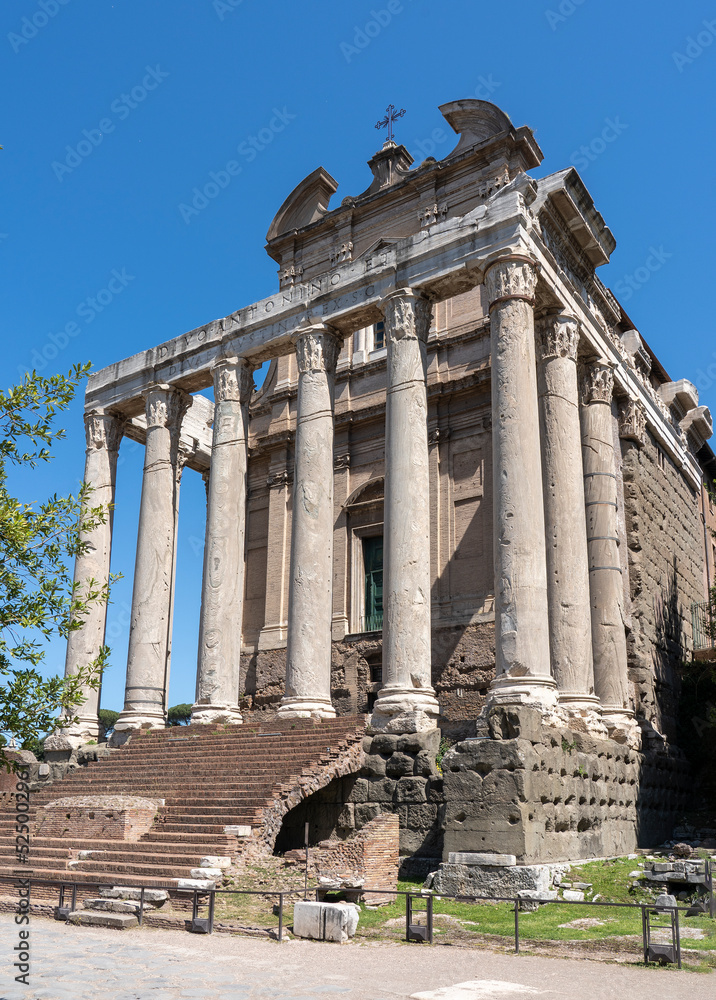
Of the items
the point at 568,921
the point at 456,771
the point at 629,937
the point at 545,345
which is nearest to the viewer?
the point at 629,937

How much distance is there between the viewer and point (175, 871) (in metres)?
14.6

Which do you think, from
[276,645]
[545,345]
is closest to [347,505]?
[276,645]

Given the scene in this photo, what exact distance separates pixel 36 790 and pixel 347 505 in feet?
40.0

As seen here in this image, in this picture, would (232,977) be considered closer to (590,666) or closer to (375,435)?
(590,666)

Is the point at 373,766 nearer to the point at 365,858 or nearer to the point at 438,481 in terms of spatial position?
the point at 365,858

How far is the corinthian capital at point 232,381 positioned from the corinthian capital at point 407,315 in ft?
15.9

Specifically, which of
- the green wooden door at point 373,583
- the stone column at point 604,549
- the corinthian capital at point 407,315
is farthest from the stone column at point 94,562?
the stone column at point 604,549

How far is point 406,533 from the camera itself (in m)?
19.8

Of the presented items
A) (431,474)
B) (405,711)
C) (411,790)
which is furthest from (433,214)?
(411,790)

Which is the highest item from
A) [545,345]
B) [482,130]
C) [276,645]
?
[482,130]

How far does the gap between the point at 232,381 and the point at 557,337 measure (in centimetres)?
848

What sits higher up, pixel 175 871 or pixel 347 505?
pixel 347 505

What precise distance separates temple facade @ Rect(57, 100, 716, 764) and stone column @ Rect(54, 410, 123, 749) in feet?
0.25

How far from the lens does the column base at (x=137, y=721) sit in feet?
76.6
